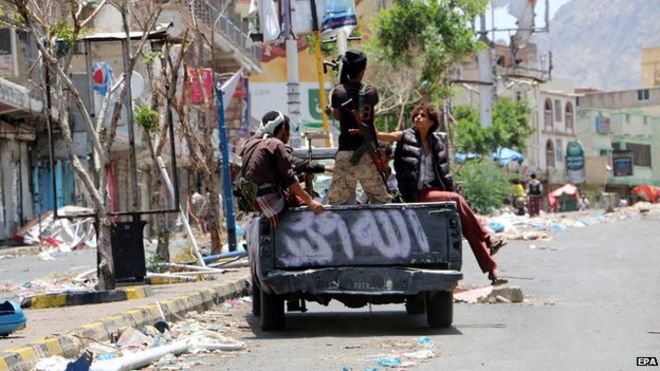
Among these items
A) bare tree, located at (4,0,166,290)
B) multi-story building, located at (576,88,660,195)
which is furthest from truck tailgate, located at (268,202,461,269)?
multi-story building, located at (576,88,660,195)

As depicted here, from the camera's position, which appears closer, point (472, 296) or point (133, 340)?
point (133, 340)

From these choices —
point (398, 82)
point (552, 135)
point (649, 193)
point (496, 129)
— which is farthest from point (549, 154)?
point (398, 82)

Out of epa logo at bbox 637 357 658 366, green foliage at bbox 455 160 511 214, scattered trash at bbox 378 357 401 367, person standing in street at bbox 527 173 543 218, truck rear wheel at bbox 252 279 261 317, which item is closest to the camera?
epa logo at bbox 637 357 658 366

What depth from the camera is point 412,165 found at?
13648 millimetres

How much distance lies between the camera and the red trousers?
1366 centimetres

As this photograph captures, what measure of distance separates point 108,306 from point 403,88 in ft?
109

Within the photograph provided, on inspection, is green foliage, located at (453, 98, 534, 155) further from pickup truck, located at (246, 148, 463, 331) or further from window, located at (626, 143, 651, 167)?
pickup truck, located at (246, 148, 463, 331)

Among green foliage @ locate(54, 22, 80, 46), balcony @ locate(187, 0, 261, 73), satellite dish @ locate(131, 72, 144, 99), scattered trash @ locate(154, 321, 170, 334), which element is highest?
balcony @ locate(187, 0, 261, 73)

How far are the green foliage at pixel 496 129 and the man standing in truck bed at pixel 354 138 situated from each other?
74.8 m

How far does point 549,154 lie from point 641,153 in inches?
893

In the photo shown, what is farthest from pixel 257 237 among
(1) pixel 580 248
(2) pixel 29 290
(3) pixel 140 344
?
(1) pixel 580 248

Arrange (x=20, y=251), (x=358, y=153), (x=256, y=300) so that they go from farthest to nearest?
(x=20, y=251) → (x=256, y=300) → (x=358, y=153)

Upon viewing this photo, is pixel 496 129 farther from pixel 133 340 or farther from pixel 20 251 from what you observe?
pixel 133 340

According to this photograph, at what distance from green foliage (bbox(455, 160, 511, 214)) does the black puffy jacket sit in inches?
1745
